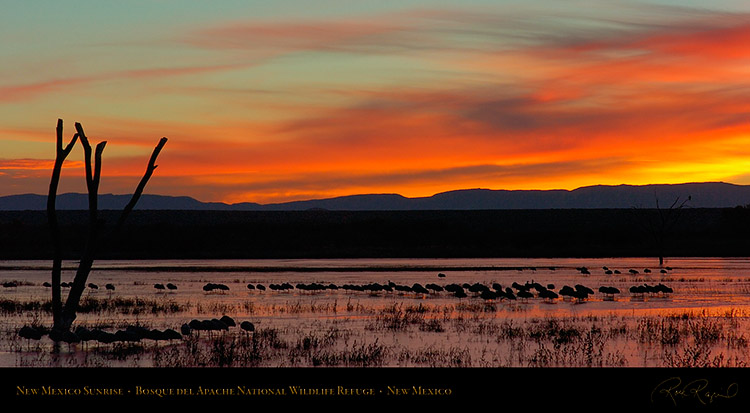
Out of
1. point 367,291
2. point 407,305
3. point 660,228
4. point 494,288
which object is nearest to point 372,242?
point 660,228

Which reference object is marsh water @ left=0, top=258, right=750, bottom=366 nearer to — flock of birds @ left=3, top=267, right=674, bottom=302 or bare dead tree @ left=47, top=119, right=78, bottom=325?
flock of birds @ left=3, top=267, right=674, bottom=302

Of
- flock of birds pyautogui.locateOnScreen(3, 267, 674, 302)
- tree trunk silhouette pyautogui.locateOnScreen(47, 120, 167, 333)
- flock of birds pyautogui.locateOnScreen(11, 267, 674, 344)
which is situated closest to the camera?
flock of birds pyautogui.locateOnScreen(11, 267, 674, 344)

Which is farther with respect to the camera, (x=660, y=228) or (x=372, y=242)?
(x=660, y=228)

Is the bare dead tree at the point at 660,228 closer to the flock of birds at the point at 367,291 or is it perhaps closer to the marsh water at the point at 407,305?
the marsh water at the point at 407,305

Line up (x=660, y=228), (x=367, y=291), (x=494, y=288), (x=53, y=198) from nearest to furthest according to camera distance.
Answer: (x=53, y=198) → (x=494, y=288) → (x=367, y=291) → (x=660, y=228)

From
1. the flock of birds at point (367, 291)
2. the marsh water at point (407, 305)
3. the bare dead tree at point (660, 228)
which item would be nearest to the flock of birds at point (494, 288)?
the flock of birds at point (367, 291)

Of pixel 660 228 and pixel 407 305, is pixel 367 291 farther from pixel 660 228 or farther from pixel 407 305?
pixel 660 228

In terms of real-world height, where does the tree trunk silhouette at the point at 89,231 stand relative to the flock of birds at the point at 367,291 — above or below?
above

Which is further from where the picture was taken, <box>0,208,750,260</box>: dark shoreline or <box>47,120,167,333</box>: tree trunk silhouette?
<box>0,208,750,260</box>: dark shoreline

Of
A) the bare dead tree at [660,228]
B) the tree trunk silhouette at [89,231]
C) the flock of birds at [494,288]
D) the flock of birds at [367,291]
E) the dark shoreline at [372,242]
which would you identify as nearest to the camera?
the flock of birds at [367,291]

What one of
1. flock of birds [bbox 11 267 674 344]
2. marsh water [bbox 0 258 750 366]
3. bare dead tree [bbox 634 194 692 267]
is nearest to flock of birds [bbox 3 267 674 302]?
flock of birds [bbox 11 267 674 344]
